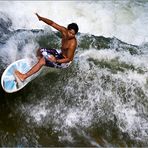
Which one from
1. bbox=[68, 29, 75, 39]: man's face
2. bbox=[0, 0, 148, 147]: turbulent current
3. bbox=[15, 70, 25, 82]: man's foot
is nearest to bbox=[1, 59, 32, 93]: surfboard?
bbox=[15, 70, 25, 82]: man's foot

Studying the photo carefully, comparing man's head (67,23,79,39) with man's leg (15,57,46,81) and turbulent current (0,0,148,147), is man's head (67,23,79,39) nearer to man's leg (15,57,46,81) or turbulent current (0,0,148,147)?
man's leg (15,57,46,81)

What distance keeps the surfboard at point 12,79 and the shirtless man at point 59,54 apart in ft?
0.34

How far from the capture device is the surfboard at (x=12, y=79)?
6621mm

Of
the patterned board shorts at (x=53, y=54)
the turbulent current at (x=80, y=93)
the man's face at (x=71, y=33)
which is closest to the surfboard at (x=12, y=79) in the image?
the turbulent current at (x=80, y=93)

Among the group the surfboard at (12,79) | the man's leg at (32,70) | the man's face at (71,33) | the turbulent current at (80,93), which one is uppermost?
the man's face at (71,33)

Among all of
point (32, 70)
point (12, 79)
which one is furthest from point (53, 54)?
point (12, 79)

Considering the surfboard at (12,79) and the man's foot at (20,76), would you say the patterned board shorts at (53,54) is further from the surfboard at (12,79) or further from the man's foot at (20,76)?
the man's foot at (20,76)

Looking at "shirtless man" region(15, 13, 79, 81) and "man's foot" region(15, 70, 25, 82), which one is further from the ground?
"shirtless man" region(15, 13, 79, 81)

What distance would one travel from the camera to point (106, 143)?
6266mm

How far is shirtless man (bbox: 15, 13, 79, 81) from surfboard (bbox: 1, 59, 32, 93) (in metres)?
0.10

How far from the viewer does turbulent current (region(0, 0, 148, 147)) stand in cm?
631

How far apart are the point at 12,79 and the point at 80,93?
126cm

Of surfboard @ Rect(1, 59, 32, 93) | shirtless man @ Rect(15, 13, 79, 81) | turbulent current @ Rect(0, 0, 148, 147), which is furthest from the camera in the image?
shirtless man @ Rect(15, 13, 79, 81)

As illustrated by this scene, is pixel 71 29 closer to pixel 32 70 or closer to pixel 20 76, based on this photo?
pixel 32 70
